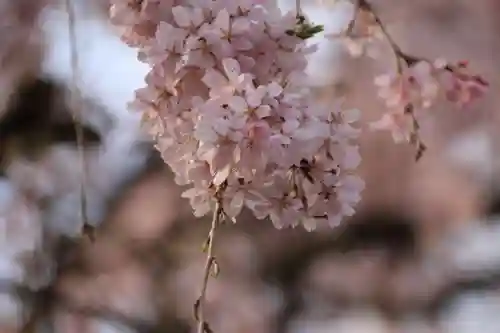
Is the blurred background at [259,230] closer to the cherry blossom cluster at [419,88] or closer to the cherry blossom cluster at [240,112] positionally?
the cherry blossom cluster at [419,88]

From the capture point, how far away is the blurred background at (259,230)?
111cm

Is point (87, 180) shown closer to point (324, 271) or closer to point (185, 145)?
point (324, 271)

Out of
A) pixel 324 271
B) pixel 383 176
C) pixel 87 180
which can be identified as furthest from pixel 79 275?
pixel 383 176

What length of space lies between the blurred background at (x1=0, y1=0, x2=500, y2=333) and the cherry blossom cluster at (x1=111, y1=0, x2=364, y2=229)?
660 mm

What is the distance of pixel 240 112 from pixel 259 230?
2.51 ft

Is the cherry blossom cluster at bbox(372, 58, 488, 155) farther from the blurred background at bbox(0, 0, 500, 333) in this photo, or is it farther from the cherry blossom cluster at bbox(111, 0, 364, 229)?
the blurred background at bbox(0, 0, 500, 333)

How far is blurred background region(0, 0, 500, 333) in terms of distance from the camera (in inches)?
43.8

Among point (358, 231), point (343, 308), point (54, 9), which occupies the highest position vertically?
point (54, 9)

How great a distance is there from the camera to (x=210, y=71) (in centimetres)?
43

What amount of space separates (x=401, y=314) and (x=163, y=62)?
0.83m

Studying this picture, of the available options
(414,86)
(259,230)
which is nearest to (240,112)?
(414,86)

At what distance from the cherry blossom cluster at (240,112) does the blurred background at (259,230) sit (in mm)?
660

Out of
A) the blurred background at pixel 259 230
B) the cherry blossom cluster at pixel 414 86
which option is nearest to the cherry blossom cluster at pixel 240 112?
the cherry blossom cluster at pixel 414 86

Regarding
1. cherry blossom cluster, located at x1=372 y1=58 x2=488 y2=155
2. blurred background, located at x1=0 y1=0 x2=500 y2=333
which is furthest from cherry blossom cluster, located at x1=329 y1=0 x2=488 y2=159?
blurred background, located at x1=0 y1=0 x2=500 y2=333
